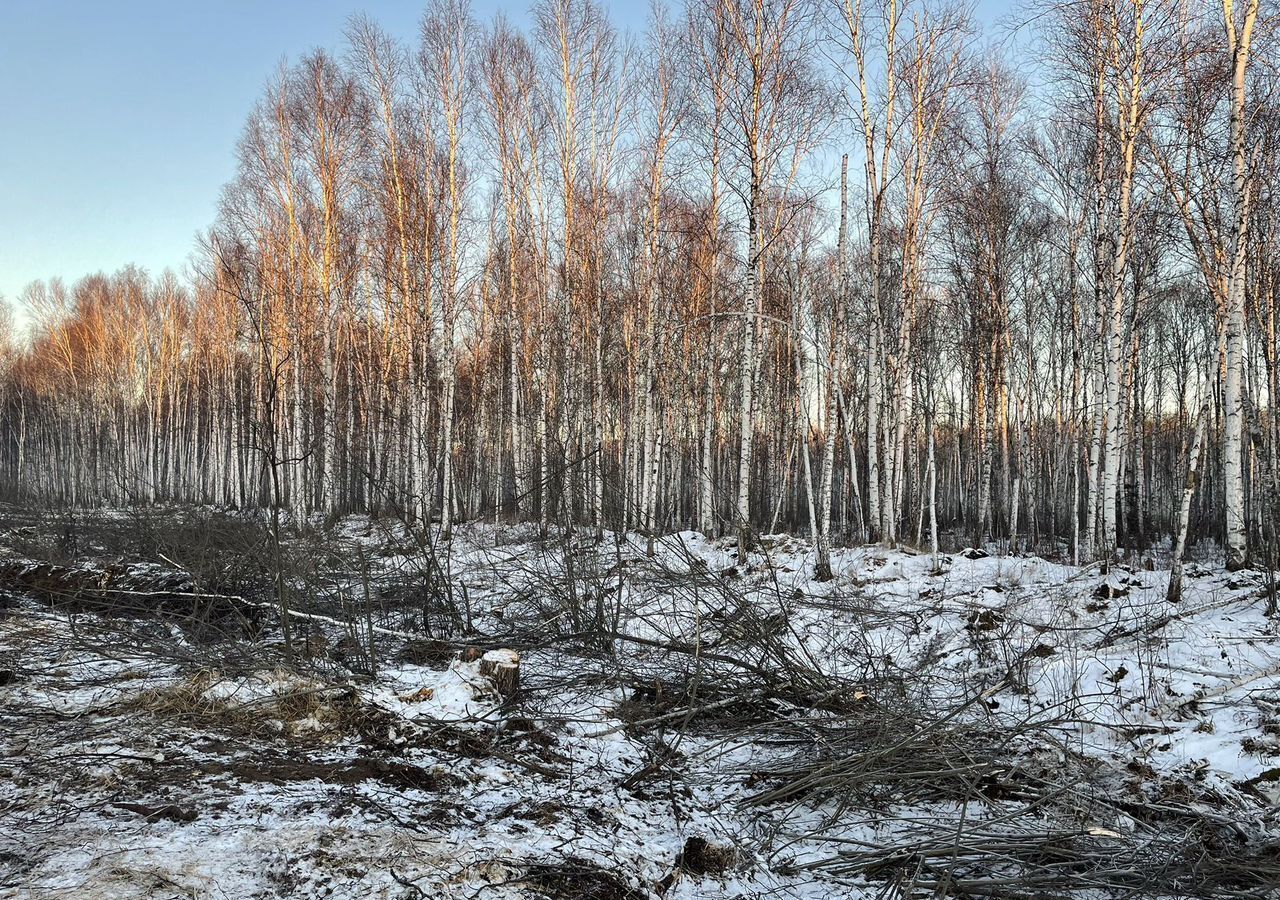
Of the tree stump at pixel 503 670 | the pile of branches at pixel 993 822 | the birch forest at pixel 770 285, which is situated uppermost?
the birch forest at pixel 770 285

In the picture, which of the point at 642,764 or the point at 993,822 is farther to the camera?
the point at 642,764

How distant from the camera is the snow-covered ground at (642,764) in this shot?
2.77m

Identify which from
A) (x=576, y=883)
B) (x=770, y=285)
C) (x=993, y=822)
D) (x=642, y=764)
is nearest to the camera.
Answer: (x=576, y=883)

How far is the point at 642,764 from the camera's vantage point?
13.3ft

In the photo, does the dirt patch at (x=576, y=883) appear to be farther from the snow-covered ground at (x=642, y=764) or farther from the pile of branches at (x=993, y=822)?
the pile of branches at (x=993, y=822)

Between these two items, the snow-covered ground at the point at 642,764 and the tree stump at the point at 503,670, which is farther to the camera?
the tree stump at the point at 503,670

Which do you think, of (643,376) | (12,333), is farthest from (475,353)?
(12,333)

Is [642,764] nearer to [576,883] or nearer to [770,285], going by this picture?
[576,883]

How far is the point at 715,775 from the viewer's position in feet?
13.0

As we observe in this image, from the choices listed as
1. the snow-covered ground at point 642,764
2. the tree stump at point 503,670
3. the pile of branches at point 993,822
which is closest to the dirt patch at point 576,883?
the snow-covered ground at point 642,764

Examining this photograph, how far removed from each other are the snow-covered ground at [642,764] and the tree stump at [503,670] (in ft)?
0.31

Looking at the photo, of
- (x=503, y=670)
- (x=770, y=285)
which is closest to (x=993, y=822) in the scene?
(x=503, y=670)

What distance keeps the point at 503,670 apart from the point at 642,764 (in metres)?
1.27

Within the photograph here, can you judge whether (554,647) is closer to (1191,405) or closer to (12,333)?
(1191,405)
